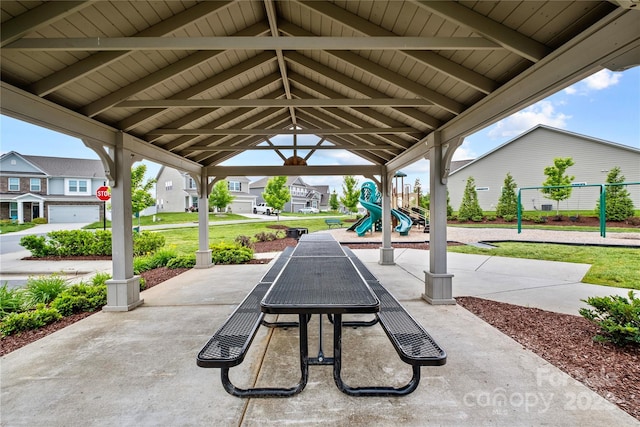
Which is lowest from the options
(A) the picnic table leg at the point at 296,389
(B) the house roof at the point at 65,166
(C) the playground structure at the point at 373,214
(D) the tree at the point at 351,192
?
(A) the picnic table leg at the point at 296,389

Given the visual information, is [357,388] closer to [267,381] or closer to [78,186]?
[267,381]

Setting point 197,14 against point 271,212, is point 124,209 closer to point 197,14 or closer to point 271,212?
point 197,14

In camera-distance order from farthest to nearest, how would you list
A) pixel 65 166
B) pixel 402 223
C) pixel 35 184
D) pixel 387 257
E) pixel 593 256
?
pixel 65 166, pixel 35 184, pixel 402 223, pixel 593 256, pixel 387 257

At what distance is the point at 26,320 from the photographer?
161 inches

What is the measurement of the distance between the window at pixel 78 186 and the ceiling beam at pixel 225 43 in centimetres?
3080

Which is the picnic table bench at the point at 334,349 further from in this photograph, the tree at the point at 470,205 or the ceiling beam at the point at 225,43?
the tree at the point at 470,205

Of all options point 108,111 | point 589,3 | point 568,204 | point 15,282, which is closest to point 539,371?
point 589,3

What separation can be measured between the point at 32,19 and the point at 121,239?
3.36 m

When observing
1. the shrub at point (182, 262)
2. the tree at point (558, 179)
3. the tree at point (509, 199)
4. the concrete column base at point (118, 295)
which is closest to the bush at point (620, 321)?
the concrete column base at point (118, 295)

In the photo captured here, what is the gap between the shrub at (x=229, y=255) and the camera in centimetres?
925

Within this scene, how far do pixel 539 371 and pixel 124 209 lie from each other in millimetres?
6143

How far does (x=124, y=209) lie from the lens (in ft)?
16.3

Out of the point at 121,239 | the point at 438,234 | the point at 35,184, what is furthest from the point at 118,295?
the point at 35,184

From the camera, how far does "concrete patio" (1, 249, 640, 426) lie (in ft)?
7.34
